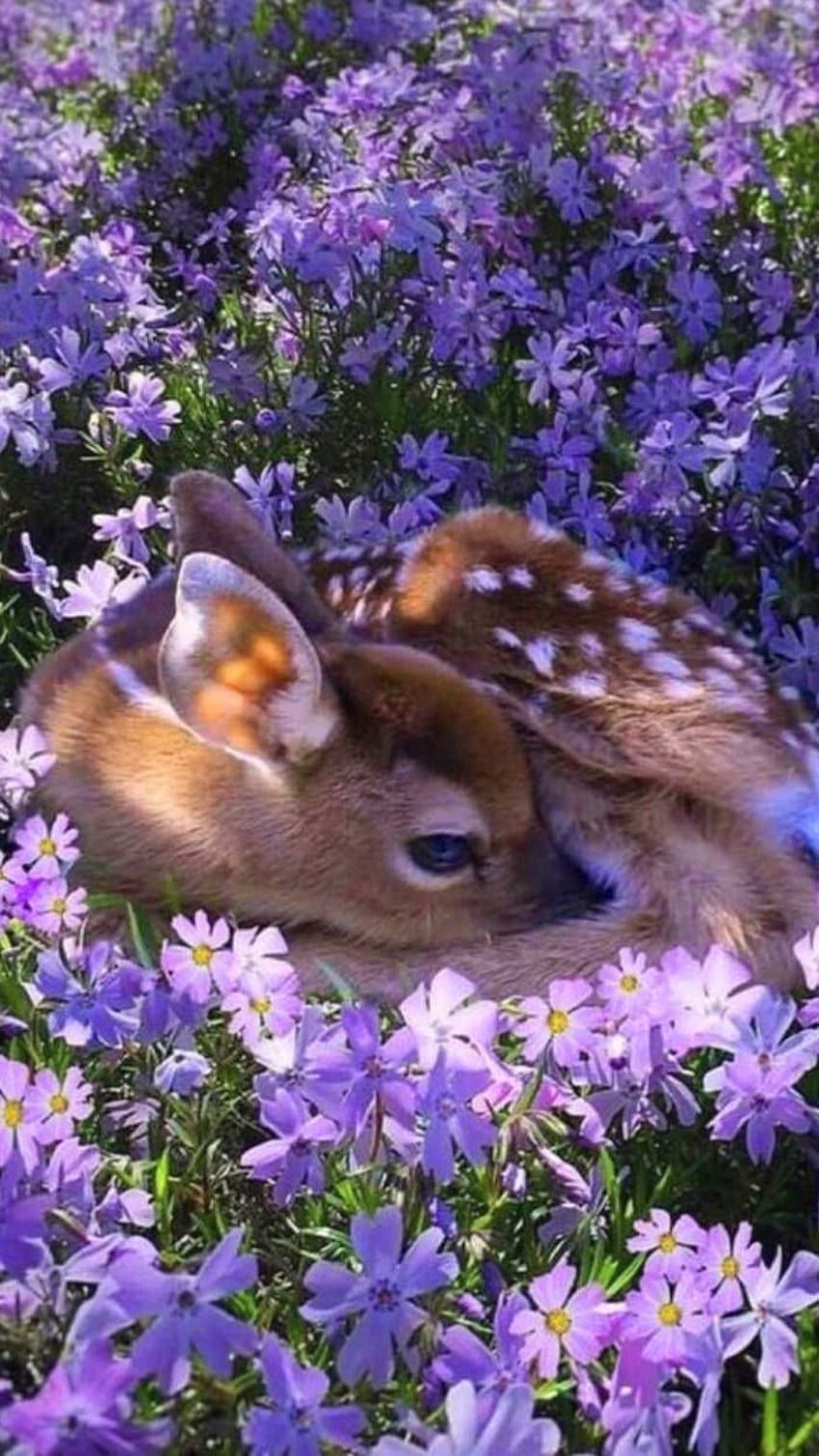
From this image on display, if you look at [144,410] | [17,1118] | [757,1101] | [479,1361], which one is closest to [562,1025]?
[757,1101]

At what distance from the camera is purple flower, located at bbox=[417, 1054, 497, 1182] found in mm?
2197

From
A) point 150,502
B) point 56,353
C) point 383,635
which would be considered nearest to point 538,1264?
point 383,635

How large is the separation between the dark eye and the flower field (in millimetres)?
255

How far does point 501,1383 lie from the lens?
80.5 inches

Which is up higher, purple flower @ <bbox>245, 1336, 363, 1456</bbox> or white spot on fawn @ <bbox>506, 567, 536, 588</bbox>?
white spot on fawn @ <bbox>506, 567, 536, 588</bbox>

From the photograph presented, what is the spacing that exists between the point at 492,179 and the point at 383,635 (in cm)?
173

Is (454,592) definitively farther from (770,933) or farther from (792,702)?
(770,933)

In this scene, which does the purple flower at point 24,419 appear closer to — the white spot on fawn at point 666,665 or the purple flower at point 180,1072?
the white spot on fawn at point 666,665

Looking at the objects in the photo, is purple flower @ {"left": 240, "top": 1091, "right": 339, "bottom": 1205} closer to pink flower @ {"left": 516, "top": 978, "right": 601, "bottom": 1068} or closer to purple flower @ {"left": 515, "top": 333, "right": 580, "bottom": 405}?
pink flower @ {"left": 516, "top": 978, "right": 601, "bottom": 1068}

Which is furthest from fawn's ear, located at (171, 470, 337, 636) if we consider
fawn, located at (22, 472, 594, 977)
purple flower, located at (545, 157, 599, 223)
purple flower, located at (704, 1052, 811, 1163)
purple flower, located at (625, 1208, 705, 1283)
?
purple flower, located at (545, 157, 599, 223)

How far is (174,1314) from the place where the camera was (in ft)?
5.97

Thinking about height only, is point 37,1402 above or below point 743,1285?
above

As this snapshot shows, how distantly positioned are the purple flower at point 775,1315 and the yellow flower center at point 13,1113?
799 mm

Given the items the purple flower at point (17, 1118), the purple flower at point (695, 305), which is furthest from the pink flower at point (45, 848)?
the purple flower at point (695, 305)
